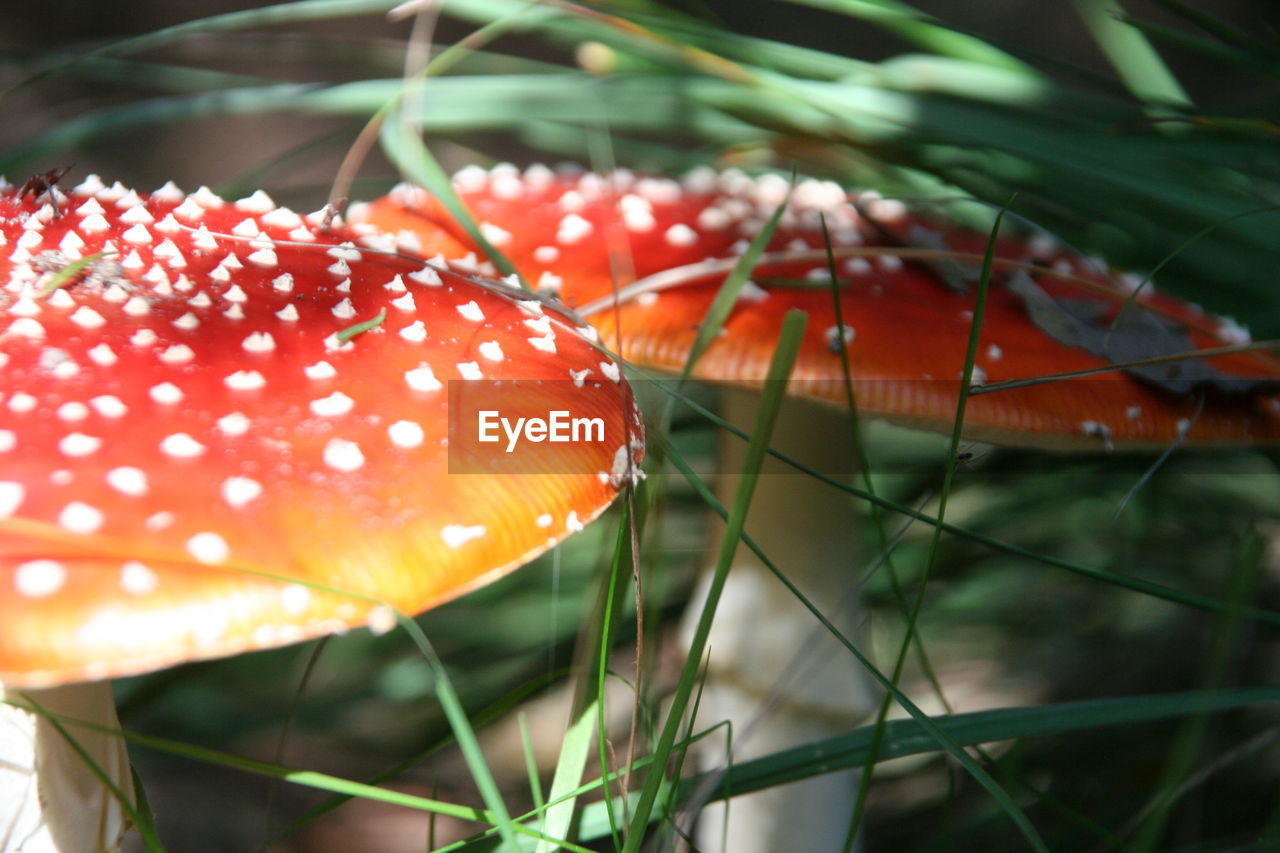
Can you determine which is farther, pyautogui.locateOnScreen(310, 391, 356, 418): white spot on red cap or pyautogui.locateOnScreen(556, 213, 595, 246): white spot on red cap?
A: pyautogui.locateOnScreen(556, 213, 595, 246): white spot on red cap

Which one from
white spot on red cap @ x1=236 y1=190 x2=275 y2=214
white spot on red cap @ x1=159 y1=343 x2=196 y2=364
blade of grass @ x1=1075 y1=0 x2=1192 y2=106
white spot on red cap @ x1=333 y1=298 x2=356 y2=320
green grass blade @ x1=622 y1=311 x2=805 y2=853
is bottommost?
green grass blade @ x1=622 y1=311 x2=805 y2=853

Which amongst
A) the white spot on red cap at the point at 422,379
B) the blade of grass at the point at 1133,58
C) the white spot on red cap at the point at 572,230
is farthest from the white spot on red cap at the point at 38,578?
the blade of grass at the point at 1133,58

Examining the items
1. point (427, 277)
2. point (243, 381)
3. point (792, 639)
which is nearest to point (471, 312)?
point (427, 277)

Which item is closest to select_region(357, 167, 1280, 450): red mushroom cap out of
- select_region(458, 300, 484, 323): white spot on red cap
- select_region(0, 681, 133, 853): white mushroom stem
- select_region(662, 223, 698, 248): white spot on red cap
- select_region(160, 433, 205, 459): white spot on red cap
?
select_region(662, 223, 698, 248): white spot on red cap

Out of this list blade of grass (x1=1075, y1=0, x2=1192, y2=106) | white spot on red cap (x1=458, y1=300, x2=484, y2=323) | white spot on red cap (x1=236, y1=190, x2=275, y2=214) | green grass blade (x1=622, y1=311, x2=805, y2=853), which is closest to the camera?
green grass blade (x1=622, y1=311, x2=805, y2=853)

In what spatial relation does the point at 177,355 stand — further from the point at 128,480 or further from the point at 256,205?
the point at 256,205

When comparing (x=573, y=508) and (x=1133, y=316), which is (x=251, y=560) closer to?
(x=573, y=508)

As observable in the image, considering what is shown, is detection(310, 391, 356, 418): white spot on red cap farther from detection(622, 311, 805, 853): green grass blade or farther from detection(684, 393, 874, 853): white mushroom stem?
detection(684, 393, 874, 853): white mushroom stem
